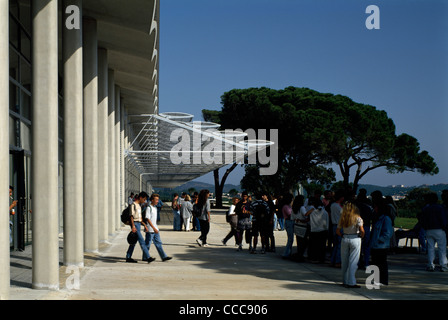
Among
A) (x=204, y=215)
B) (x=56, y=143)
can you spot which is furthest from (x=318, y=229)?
(x=56, y=143)

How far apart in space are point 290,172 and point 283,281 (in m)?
42.0

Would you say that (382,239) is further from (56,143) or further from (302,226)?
(56,143)

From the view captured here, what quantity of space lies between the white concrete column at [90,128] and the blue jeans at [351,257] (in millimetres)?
7454

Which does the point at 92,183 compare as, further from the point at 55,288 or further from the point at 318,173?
the point at 318,173

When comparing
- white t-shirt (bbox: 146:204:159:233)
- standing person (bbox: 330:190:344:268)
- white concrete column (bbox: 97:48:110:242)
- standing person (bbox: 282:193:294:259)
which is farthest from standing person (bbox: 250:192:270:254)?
white concrete column (bbox: 97:48:110:242)

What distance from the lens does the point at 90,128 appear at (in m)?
15.8

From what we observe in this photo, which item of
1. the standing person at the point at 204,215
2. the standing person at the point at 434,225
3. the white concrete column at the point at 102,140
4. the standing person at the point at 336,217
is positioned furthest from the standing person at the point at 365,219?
the white concrete column at the point at 102,140

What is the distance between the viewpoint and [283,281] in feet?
37.9

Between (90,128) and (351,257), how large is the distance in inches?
310

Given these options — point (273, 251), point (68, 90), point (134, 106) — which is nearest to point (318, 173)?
Result: point (134, 106)

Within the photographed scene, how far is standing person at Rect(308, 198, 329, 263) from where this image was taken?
47.6ft

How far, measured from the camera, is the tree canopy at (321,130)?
50.1 metres

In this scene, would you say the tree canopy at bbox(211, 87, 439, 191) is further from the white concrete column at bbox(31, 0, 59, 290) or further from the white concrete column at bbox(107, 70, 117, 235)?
the white concrete column at bbox(31, 0, 59, 290)

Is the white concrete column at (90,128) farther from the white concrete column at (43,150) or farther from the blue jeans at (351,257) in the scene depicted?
the blue jeans at (351,257)
